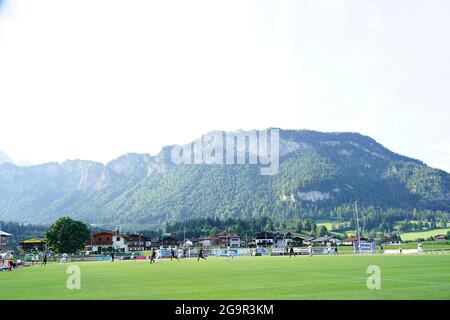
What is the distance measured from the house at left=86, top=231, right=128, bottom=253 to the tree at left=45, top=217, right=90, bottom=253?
4147 cm

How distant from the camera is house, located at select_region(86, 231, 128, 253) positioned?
133 metres

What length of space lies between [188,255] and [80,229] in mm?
27828

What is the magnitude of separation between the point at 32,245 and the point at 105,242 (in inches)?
885

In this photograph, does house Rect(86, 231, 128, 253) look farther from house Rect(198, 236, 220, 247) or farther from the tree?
the tree

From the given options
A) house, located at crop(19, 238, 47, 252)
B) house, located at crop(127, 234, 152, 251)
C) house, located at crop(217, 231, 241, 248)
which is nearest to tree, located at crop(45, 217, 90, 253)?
house, located at crop(19, 238, 47, 252)

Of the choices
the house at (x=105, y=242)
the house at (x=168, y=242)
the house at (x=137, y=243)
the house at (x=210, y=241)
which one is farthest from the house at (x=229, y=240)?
the house at (x=105, y=242)

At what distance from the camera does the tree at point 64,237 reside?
3529 inches

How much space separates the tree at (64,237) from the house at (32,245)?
Result: 4907 cm

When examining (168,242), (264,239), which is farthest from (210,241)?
(264,239)

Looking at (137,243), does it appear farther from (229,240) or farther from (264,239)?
(264,239)

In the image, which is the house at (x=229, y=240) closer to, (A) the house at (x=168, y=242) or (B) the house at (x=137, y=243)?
(A) the house at (x=168, y=242)
